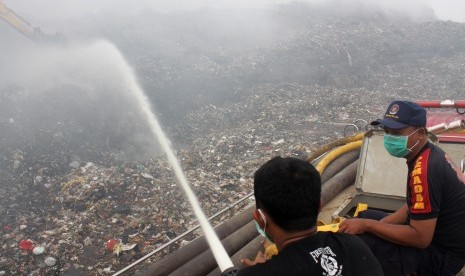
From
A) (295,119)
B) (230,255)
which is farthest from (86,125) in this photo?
(230,255)

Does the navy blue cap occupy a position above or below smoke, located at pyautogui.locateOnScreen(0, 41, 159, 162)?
above

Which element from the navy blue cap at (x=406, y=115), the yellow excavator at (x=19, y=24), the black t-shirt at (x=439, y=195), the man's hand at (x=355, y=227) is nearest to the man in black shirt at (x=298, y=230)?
the black t-shirt at (x=439, y=195)

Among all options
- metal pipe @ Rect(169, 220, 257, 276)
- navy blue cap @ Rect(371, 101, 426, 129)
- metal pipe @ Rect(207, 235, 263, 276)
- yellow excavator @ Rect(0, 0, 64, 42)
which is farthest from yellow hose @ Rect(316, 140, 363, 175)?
yellow excavator @ Rect(0, 0, 64, 42)

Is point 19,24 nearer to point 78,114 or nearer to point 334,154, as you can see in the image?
point 78,114

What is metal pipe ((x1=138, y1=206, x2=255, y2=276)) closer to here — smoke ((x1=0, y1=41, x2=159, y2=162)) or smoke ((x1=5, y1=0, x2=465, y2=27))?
smoke ((x1=0, y1=41, x2=159, y2=162))

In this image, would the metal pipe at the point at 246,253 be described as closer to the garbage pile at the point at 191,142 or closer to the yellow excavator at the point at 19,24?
the garbage pile at the point at 191,142

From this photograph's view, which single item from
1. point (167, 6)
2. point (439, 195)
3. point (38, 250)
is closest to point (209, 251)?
point (439, 195)

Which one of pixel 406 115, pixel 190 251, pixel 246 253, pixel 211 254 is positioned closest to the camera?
pixel 406 115
